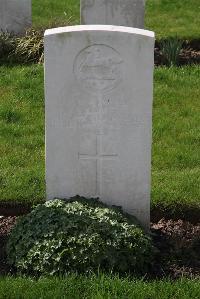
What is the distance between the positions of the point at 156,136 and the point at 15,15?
4332 mm

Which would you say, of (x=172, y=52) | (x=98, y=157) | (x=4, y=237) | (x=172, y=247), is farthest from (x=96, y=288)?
(x=172, y=52)

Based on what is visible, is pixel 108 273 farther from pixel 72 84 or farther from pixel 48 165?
pixel 72 84

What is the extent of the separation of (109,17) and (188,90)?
6.96ft

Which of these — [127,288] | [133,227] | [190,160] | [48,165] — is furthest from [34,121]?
[127,288]

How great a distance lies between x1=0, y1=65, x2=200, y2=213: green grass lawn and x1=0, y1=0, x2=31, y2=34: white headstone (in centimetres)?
155

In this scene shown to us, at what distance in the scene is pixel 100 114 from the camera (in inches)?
186

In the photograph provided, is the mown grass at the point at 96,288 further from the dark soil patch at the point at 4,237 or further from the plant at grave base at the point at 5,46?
the plant at grave base at the point at 5,46

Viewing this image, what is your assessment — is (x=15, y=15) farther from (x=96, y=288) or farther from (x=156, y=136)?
(x=96, y=288)

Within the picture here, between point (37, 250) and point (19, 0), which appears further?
point (19, 0)

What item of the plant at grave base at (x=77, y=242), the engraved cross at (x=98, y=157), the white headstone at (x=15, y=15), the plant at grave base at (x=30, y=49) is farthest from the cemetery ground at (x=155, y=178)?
the white headstone at (x=15, y=15)

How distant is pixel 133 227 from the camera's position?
457cm

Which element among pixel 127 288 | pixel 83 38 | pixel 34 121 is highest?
pixel 83 38

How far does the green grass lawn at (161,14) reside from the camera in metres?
11.3

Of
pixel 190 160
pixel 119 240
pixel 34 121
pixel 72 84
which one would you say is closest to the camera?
pixel 119 240
